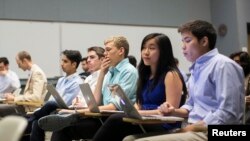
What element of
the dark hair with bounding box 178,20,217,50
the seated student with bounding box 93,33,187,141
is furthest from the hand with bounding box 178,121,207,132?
the dark hair with bounding box 178,20,217,50

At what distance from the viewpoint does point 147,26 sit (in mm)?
7766

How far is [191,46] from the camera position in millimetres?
2205

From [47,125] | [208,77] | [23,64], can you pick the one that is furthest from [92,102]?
[23,64]

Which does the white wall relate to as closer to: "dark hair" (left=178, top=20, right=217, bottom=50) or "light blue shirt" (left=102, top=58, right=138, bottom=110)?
"light blue shirt" (left=102, top=58, right=138, bottom=110)

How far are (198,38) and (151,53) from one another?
0.41 m

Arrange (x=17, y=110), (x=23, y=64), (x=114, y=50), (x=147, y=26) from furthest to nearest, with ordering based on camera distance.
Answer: (x=147, y=26), (x=23, y=64), (x=17, y=110), (x=114, y=50)

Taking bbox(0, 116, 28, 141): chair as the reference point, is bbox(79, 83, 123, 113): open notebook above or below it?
below

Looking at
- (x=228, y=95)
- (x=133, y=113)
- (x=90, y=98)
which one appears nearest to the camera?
(x=228, y=95)

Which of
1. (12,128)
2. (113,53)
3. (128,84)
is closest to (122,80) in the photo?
(128,84)

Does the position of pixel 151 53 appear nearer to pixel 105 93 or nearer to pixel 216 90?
pixel 216 90

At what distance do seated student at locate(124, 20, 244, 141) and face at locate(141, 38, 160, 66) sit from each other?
31cm

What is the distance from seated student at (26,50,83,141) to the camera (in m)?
3.60

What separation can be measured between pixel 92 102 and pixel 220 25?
5903mm

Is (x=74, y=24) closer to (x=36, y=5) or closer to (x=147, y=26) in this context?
(x=36, y=5)
